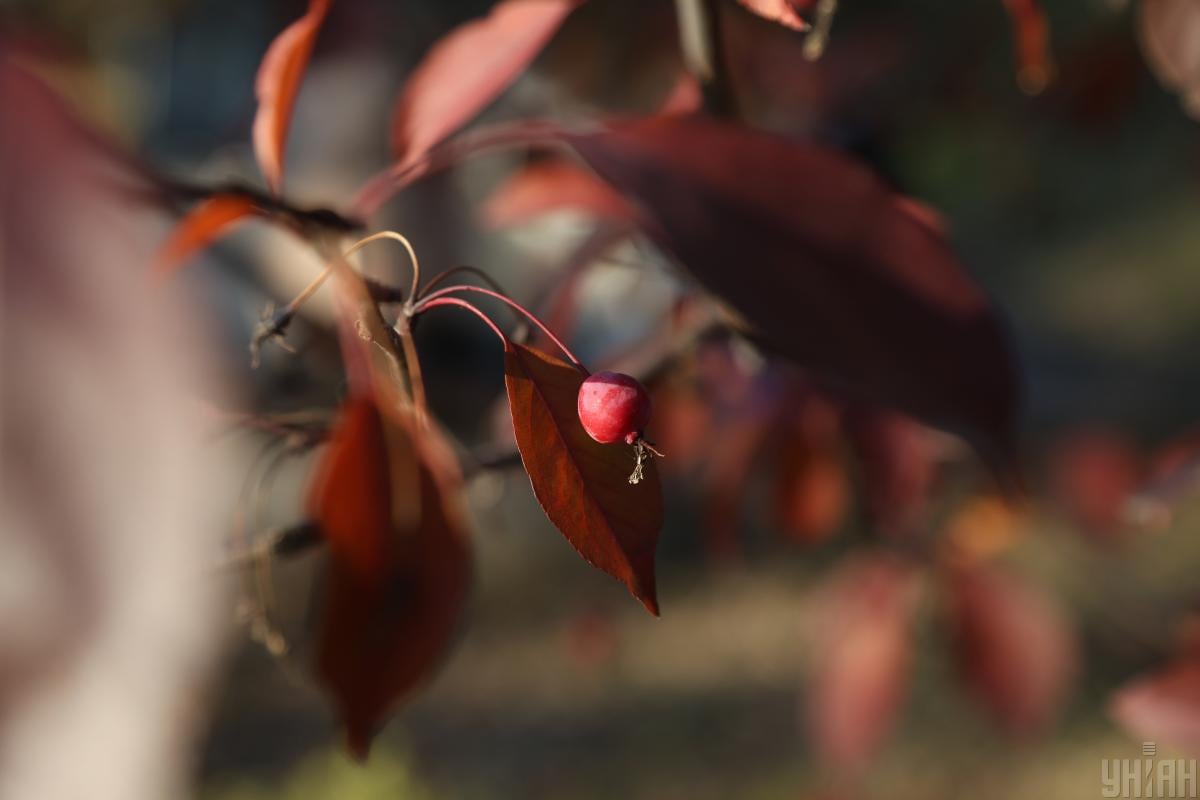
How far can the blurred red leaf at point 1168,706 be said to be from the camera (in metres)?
0.68

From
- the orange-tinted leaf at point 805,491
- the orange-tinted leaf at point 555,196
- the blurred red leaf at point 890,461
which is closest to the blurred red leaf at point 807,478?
the orange-tinted leaf at point 805,491

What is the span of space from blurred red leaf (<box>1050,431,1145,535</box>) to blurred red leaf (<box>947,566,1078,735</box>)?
0.37 meters

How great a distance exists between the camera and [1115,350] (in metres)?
2.99

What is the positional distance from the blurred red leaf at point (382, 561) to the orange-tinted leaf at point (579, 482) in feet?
0.45

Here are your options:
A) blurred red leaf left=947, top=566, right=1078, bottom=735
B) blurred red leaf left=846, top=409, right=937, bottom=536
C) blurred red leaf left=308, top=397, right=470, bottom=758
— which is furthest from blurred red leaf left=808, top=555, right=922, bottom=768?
blurred red leaf left=308, top=397, right=470, bottom=758

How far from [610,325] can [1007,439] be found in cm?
205

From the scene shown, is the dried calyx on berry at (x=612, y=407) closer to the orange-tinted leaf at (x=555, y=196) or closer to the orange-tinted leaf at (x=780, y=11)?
the orange-tinted leaf at (x=780, y=11)

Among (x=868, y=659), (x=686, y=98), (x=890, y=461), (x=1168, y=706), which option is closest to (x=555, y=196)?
(x=686, y=98)

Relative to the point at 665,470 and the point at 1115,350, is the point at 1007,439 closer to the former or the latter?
the point at 665,470

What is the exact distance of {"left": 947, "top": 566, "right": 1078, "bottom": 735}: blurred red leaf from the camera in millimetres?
1073

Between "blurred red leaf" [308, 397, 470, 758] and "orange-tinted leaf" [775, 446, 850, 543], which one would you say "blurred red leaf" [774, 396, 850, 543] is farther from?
"blurred red leaf" [308, 397, 470, 758]

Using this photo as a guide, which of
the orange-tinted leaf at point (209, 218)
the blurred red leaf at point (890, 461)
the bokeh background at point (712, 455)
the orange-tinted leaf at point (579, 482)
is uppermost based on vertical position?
the orange-tinted leaf at point (209, 218)

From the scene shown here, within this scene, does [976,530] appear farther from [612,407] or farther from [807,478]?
[612,407]

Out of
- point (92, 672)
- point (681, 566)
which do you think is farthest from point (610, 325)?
point (92, 672)
